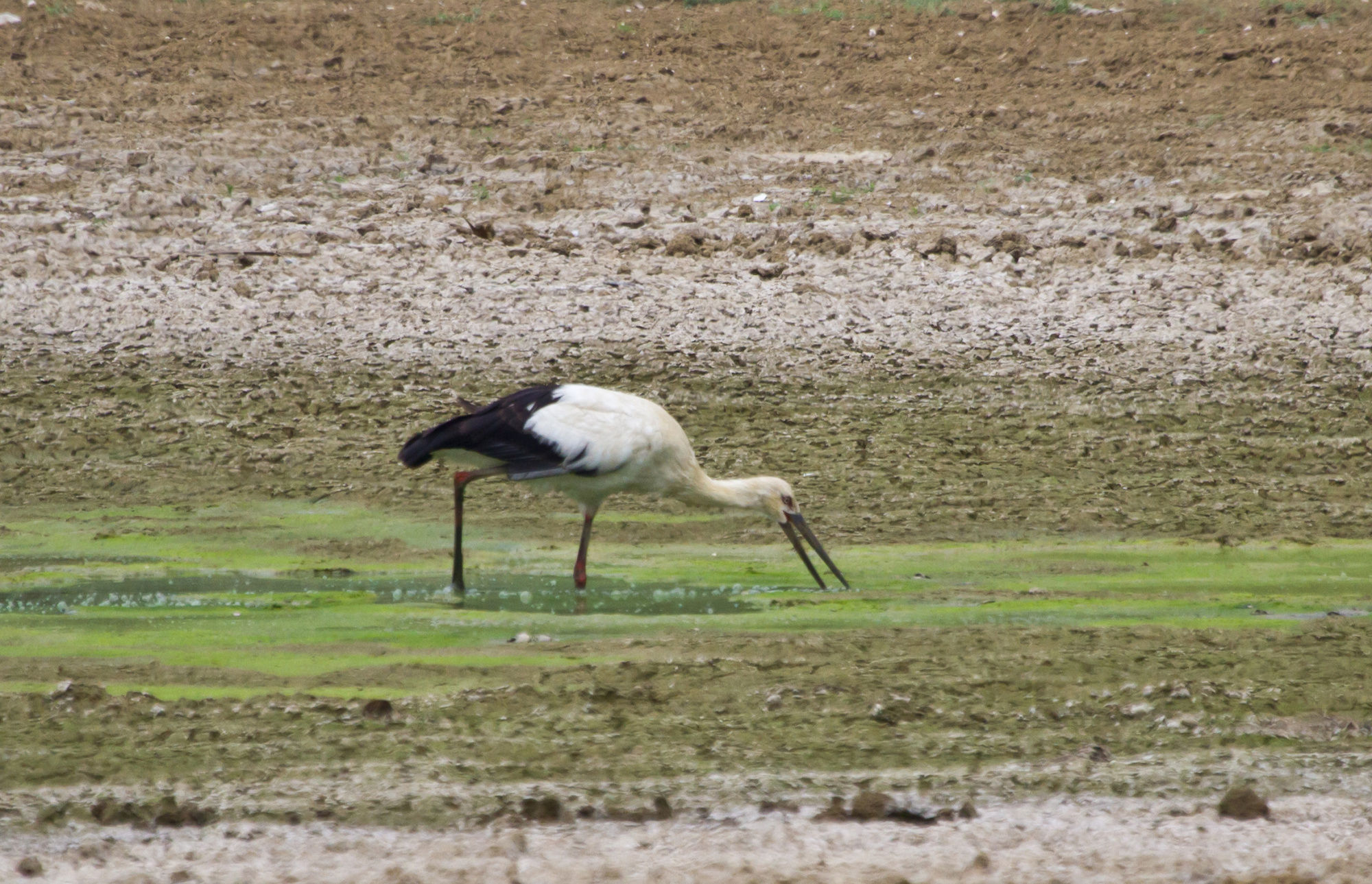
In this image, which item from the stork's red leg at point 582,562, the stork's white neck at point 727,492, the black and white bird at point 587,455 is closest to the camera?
the stork's red leg at point 582,562

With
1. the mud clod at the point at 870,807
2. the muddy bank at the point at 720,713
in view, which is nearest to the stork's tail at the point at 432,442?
the muddy bank at the point at 720,713

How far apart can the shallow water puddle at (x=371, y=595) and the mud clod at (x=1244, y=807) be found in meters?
2.49

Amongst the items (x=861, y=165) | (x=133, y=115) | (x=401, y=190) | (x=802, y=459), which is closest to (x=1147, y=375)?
(x=802, y=459)

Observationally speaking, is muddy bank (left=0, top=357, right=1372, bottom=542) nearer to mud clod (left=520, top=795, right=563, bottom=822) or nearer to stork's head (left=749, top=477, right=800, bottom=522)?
stork's head (left=749, top=477, right=800, bottom=522)

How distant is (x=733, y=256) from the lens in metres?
12.0

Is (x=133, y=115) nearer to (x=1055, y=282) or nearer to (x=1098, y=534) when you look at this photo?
(x=1055, y=282)

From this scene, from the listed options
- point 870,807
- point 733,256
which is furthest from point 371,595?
point 733,256

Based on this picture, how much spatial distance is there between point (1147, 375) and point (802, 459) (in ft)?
8.35

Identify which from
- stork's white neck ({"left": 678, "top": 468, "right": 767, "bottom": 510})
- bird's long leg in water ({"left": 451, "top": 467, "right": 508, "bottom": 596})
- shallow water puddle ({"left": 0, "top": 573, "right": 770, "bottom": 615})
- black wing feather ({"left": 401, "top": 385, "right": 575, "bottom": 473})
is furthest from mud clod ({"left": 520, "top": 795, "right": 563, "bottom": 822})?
stork's white neck ({"left": 678, "top": 468, "right": 767, "bottom": 510})

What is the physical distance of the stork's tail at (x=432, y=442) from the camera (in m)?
7.59

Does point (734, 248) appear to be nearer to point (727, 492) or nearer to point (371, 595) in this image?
point (727, 492)

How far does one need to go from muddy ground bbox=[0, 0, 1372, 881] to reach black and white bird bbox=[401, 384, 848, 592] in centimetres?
66

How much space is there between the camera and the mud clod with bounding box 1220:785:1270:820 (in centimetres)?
439

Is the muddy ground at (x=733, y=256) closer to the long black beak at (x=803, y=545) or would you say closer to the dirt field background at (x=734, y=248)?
the dirt field background at (x=734, y=248)
